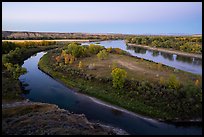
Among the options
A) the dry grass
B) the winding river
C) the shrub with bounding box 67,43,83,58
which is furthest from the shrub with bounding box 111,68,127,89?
the shrub with bounding box 67,43,83,58

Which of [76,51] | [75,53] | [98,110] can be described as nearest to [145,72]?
[98,110]

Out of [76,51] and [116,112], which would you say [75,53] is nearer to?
[76,51]

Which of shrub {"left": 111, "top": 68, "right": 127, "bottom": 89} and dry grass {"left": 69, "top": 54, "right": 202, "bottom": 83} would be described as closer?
shrub {"left": 111, "top": 68, "right": 127, "bottom": 89}

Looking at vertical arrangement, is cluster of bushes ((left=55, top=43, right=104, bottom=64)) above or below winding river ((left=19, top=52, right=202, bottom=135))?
above

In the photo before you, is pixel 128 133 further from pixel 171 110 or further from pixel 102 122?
pixel 171 110

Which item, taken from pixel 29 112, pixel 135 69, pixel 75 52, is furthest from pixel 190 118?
pixel 75 52

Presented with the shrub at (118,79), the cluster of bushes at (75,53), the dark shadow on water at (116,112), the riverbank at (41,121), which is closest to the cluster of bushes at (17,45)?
the cluster of bushes at (75,53)

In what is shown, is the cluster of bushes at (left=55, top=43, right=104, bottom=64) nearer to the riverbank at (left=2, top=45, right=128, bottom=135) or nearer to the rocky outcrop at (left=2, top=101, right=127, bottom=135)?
the riverbank at (left=2, top=45, right=128, bottom=135)
